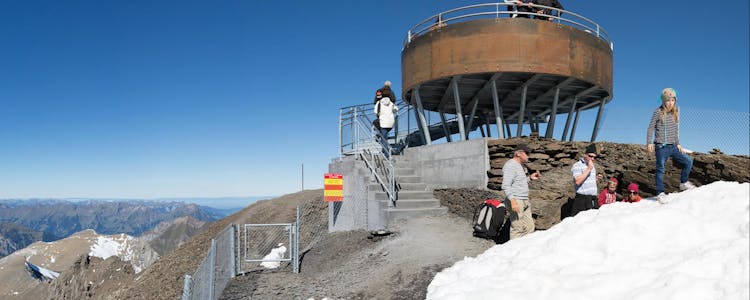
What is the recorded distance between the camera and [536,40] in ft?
44.1

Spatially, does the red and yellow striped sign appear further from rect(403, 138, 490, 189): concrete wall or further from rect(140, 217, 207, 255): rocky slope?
rect(140, 217, 207, 255): rocky slope

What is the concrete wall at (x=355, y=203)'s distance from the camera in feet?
44.6

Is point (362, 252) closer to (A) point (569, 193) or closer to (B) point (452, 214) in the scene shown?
(B) point (452, 214)

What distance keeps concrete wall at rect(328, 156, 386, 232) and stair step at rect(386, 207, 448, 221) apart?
291 mm

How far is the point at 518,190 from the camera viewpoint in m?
7.68

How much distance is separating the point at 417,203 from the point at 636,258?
326 inches

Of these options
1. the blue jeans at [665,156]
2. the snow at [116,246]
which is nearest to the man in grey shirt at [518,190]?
the blue jeans at [665,156]

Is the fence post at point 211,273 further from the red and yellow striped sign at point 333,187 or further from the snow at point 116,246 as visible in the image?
the snow at point 116,246

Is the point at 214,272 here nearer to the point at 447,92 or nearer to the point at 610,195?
the point at 610,195

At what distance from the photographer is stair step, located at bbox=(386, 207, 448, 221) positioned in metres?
12.5

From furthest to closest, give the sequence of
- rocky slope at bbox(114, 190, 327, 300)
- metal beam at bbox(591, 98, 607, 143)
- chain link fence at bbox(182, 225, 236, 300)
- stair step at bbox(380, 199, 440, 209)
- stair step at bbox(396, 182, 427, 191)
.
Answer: rocky slope at bbox(114, 190, 327, 300)
metal beam at bbox(591, 98, 607, 143)
stair step at bbox(396, 182, 427, 191)
stair step at bbox(380, 199, 440, 209)
chain link fence at bbox(182, 225, 236, 300)

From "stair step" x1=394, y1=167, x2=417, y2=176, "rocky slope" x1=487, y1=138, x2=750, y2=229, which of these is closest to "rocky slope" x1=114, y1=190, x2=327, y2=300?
"stair step" x1=394, y1=167, x2=417, y2=176

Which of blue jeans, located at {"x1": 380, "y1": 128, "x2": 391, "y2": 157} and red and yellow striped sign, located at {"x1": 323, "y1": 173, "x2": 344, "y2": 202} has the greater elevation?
blue jeans, located at {"x1": 380, "y1": 128, "x2": 391, "y2": 157}

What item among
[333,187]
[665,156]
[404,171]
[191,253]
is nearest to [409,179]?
[404,171]
